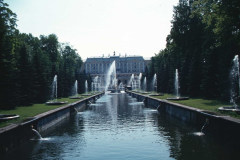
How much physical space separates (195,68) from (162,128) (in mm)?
16264

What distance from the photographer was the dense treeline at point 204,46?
1986cm

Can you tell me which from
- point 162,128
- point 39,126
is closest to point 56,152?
point 39,126

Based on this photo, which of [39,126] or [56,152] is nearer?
[56,152]

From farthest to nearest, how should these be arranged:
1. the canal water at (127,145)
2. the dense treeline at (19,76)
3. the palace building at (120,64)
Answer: the palace building at (120,64)
the dense treeline at (19,76)
the canal water at (127,145)

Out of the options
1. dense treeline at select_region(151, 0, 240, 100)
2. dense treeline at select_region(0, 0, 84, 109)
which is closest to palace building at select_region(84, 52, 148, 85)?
dense treeline at select_region(151, 0, 240, 100)

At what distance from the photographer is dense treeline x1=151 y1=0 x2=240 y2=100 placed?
19859 mm

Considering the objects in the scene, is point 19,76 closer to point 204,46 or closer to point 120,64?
point 204,46

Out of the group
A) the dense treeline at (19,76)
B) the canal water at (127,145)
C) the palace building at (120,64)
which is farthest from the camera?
the palace building at (120,64)

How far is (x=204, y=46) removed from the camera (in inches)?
1088

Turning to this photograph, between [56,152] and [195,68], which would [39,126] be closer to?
[56,152]

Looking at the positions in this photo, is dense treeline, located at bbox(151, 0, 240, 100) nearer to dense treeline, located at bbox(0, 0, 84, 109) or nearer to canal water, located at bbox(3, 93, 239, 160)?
canal water, located at bbox(3, 93, 239, 160)

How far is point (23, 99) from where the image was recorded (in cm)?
2083

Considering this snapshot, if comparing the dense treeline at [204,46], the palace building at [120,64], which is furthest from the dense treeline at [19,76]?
the palace building at [120,64]

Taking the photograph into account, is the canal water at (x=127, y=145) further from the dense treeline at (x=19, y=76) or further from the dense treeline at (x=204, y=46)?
the dense treeline at (x=204, y=46)
